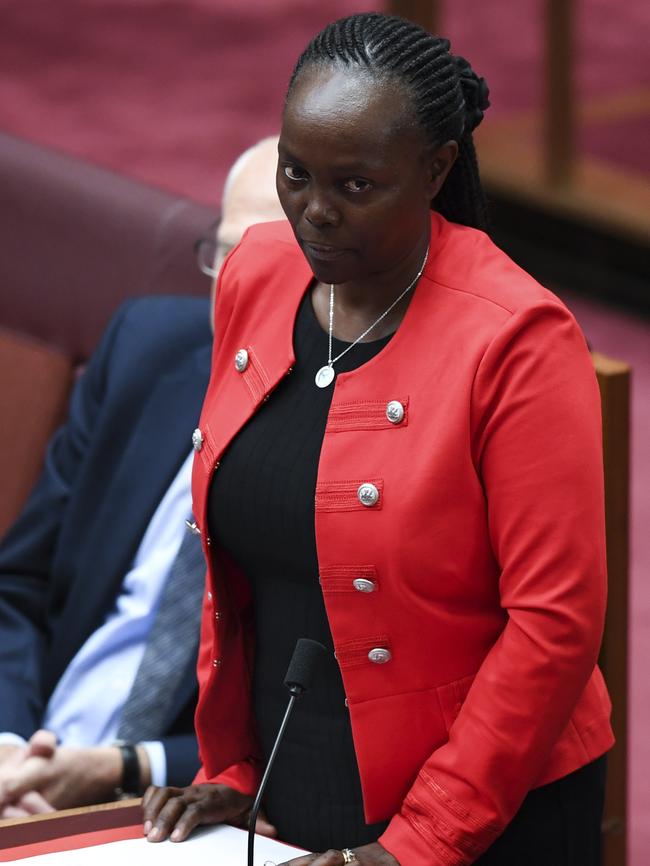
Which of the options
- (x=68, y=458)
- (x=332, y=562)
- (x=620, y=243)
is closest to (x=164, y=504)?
(x=68, y=458)

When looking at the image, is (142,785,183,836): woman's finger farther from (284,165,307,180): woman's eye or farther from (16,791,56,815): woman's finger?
(284,165,307,180): woman's eye

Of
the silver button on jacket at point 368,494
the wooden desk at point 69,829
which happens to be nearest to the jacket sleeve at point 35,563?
the wooden desk at point 69,829

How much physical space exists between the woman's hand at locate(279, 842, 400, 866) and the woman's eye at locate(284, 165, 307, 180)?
1.88ft

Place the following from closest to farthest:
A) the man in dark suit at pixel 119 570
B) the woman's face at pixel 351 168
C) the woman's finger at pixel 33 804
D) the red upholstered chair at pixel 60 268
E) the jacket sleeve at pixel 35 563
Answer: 1. the woman's face at pixel 351 168
2. the woman's finger at pixel 33 804
3. the man in dark suit at pixel 119 570
4. the jacket sleeve at pixel 35 563
5. the red upholstered chair at pixel 60 268

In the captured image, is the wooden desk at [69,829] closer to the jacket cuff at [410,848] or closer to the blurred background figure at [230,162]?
the jacket cuff at [410,848]

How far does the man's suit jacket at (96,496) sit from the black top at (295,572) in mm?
692

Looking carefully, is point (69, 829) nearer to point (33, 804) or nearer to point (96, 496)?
point (33, 804)

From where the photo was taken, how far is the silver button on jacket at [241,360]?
1.51 metres

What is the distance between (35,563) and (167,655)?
311mm

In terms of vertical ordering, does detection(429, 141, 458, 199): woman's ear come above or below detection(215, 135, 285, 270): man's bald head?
below

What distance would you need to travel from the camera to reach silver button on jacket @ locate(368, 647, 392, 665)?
1402 millimetres

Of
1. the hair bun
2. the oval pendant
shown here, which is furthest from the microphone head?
the hair bun

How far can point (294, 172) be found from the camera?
1.34m

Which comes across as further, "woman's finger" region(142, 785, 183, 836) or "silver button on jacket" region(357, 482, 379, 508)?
"woman's finger" region(142, 785, 183, 836)
